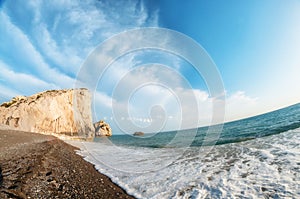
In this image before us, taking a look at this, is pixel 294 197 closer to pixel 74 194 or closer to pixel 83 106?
pixel 74 194

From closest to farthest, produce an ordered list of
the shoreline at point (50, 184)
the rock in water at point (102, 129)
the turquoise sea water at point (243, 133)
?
the shoreline at point (50, 184) → the turquoise sea water at point (243, 133) → the rock in water at point (102, 129)

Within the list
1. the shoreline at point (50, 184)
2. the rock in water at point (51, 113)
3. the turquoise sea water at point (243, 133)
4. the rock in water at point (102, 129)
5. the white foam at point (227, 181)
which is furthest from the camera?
the rock in water at point (102, 129)

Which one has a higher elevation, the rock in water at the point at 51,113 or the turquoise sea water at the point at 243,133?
the rock in water at the point at 51,113

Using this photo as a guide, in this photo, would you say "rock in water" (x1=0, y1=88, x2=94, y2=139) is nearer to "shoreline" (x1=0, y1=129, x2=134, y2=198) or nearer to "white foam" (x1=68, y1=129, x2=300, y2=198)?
"shoreline" (x1=0, y1=129, x2=134, y2=198)

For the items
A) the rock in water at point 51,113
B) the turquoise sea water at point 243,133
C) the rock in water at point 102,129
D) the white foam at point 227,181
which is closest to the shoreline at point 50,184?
the white foam at point 227,181

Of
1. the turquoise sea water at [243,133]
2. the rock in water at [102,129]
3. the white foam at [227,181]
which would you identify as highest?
the rock in water at [102,129]

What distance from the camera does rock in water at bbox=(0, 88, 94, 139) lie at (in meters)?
26.5

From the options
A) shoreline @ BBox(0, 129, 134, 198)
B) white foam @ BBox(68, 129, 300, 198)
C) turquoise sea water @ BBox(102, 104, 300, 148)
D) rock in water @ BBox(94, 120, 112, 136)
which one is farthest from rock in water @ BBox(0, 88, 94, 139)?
white foam @ BBox(68, 129, 300, 198)

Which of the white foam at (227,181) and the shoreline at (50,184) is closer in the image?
the white foam at (227,181)

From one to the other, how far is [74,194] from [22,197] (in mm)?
1107

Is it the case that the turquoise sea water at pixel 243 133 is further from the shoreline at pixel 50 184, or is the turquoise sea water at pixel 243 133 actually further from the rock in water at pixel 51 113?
the rock in water at pixel 51 113

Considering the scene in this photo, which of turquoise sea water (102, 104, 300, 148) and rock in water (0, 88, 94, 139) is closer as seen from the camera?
turquoise sea water (102, 104, 300, 148)

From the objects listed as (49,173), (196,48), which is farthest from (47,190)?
(196,48)

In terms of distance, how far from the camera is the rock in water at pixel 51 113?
2650 centimetres
